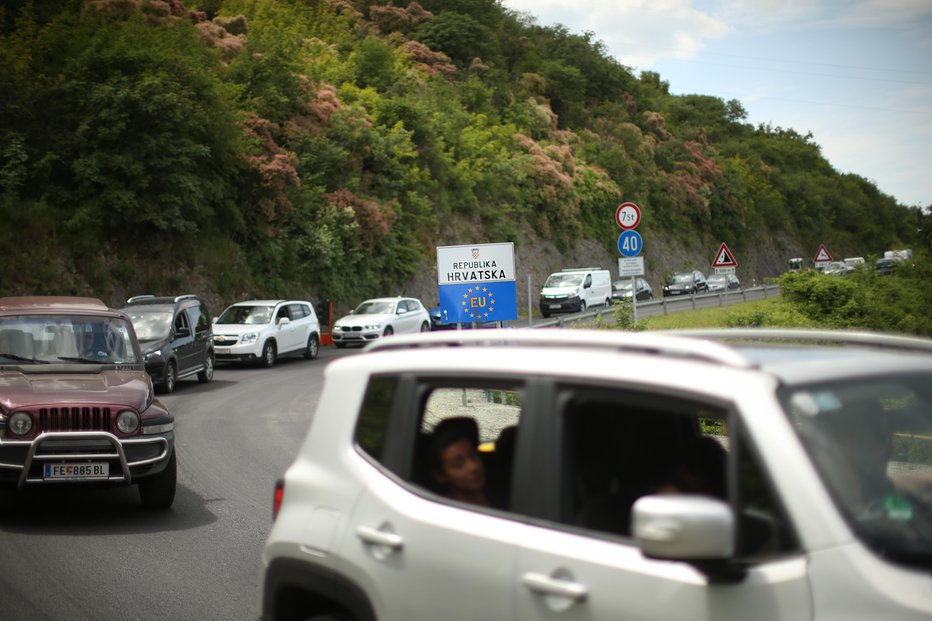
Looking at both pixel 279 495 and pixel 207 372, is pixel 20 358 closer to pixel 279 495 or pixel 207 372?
pixel 279 495

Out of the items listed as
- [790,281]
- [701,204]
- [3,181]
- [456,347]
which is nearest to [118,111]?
[3,181]

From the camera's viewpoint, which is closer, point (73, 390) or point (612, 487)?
point (612, 487)

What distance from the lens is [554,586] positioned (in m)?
3.02

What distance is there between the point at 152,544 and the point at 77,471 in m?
1.09

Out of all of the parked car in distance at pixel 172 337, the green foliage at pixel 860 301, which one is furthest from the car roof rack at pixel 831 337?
the green foliage at pixel 860 301

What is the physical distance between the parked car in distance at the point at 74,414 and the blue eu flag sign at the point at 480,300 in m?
8.30

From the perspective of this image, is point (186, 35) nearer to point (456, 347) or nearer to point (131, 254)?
point (131, 254)

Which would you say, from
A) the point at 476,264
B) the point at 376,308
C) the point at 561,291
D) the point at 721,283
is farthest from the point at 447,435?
the point at 721,283

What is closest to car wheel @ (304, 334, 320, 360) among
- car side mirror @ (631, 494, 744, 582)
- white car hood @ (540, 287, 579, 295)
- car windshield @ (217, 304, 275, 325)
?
car windshield @ (217, 304, 275, 325)

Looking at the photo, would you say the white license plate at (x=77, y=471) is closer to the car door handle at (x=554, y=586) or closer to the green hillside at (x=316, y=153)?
the car door handle at (x=554, y=586)

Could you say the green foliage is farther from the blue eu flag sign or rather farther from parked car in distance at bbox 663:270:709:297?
parked car in distance at bbox 663:270:709:297

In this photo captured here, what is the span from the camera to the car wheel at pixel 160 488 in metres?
9.60

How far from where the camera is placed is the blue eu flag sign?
18.2 m

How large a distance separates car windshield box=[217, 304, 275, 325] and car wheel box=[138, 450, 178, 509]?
18.9 m
